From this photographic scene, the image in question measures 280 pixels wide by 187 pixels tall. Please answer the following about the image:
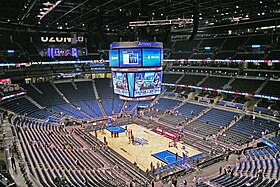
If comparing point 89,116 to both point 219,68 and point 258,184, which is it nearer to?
point 219,68

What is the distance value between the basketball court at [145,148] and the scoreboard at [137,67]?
7.26 meters

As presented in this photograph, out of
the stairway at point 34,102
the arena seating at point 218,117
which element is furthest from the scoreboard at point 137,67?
the stairway at point 34,102

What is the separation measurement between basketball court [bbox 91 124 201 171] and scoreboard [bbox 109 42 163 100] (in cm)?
726

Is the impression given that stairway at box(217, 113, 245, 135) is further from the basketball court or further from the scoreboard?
the scoreboard

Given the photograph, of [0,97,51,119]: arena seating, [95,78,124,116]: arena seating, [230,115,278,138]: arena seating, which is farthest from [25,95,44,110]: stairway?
[230,115,278,138]: arena seating

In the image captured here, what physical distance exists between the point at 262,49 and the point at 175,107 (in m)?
15.1

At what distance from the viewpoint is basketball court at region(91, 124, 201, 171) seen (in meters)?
21.7

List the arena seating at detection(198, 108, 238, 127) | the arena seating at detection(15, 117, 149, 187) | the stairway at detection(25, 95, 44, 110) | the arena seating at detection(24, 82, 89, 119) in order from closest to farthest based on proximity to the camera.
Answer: the arena seating at detection(15, 117, 149, 187) < the arena seating at detection(198, 108, 238, 127) < the stairway at detection(25, 95, 44, 110) < the arena seating at detection(24, 82, 89, 119)

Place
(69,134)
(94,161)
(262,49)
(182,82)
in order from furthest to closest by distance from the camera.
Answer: (182,82), (262,49), (69,134), (94,161)

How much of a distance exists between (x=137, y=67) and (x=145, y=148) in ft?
38.0

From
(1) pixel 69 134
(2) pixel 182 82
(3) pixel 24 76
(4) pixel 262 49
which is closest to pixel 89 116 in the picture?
(1) pixel 69 134

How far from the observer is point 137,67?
634 inches

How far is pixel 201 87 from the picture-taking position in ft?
118

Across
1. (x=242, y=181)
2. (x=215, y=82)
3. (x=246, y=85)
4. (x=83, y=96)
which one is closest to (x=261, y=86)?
(x=246, y=85)
